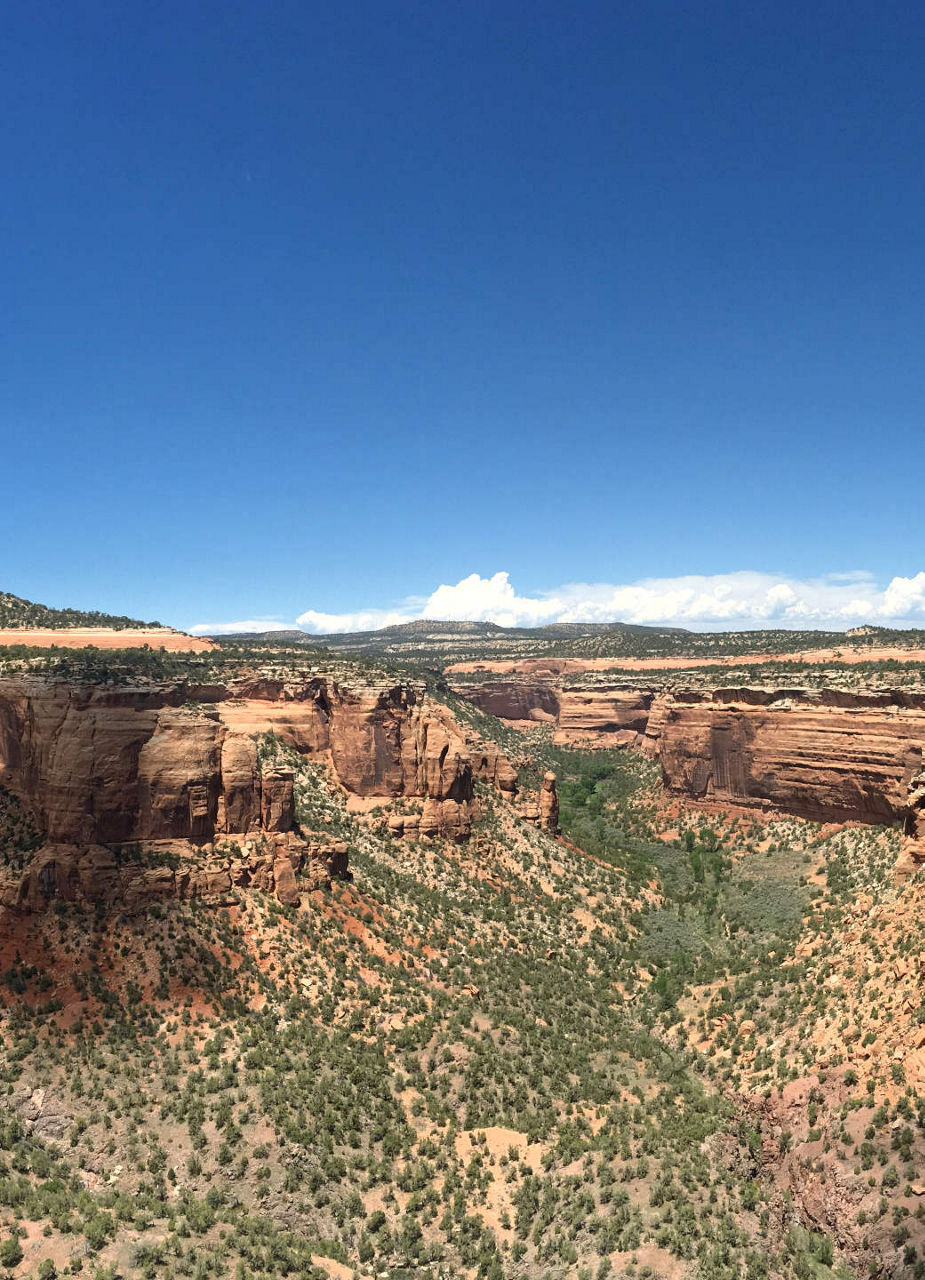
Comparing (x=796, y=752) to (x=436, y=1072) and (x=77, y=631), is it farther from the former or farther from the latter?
(x=77, y=631)

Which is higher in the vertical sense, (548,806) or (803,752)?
(803,752)

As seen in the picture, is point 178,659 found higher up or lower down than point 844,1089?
higher up

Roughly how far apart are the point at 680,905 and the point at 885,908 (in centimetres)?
2102

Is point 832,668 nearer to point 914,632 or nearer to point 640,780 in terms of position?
point 640,780

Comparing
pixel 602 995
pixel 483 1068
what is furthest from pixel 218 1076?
pixel 602 995

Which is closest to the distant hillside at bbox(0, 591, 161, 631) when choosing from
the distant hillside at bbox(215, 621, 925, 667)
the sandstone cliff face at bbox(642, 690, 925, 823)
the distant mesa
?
the distant mesa

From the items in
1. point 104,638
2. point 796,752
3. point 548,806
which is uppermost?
point 104,638

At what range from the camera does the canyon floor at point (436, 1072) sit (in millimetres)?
25406

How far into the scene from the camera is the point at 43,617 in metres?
71.4

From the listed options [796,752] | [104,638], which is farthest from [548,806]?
[104,638]

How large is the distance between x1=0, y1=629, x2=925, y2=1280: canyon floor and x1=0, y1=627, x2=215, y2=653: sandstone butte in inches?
485

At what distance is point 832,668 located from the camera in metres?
74.2

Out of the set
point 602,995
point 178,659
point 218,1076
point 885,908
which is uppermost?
point 178,659

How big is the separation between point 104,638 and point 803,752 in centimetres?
5976
